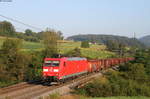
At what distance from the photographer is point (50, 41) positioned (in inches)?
1962

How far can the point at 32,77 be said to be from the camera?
3659cm

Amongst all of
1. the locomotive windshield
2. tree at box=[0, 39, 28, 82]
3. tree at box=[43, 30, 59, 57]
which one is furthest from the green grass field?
the locomotive windshield

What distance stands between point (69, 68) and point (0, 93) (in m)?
11.8

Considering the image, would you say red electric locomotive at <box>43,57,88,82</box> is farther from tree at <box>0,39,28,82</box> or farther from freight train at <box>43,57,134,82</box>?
tree at <box>0,39,28,82</box>

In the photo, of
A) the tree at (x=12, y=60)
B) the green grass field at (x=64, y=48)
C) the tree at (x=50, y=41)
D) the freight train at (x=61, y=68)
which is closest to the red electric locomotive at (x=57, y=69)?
the freight train at (x=61, y=68)

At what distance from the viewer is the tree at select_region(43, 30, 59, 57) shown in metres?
44.9

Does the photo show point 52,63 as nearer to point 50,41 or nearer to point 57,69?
point 57,69

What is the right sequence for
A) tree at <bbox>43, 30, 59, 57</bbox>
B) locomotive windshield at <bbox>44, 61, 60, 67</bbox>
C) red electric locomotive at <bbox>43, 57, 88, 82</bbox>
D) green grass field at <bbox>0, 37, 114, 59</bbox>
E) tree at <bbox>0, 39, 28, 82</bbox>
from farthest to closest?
green grass field at <bbox>0, 37, 114, 59</bbox> < tree at <bbox>43, 30, 59, 57</bbox> < tree at <bbox>0, 39, 28, 82</bbox> < locomotive windshield at <bbox>44, 61, 60, 67</bbox> < red electric locomotive at <bbox>43, 57, 88, 82</bbox>

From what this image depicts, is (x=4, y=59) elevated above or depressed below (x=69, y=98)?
above

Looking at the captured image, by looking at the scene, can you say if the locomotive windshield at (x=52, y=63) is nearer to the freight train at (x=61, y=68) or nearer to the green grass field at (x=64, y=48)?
the freight train at (x=61, y=68)

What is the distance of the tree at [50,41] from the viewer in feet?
147

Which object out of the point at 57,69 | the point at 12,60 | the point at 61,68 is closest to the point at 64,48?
the point at 12,60

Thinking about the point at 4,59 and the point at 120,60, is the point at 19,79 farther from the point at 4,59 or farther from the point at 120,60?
the point at 120,60

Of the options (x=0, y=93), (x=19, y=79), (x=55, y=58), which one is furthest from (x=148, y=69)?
(x=0, y=93)
